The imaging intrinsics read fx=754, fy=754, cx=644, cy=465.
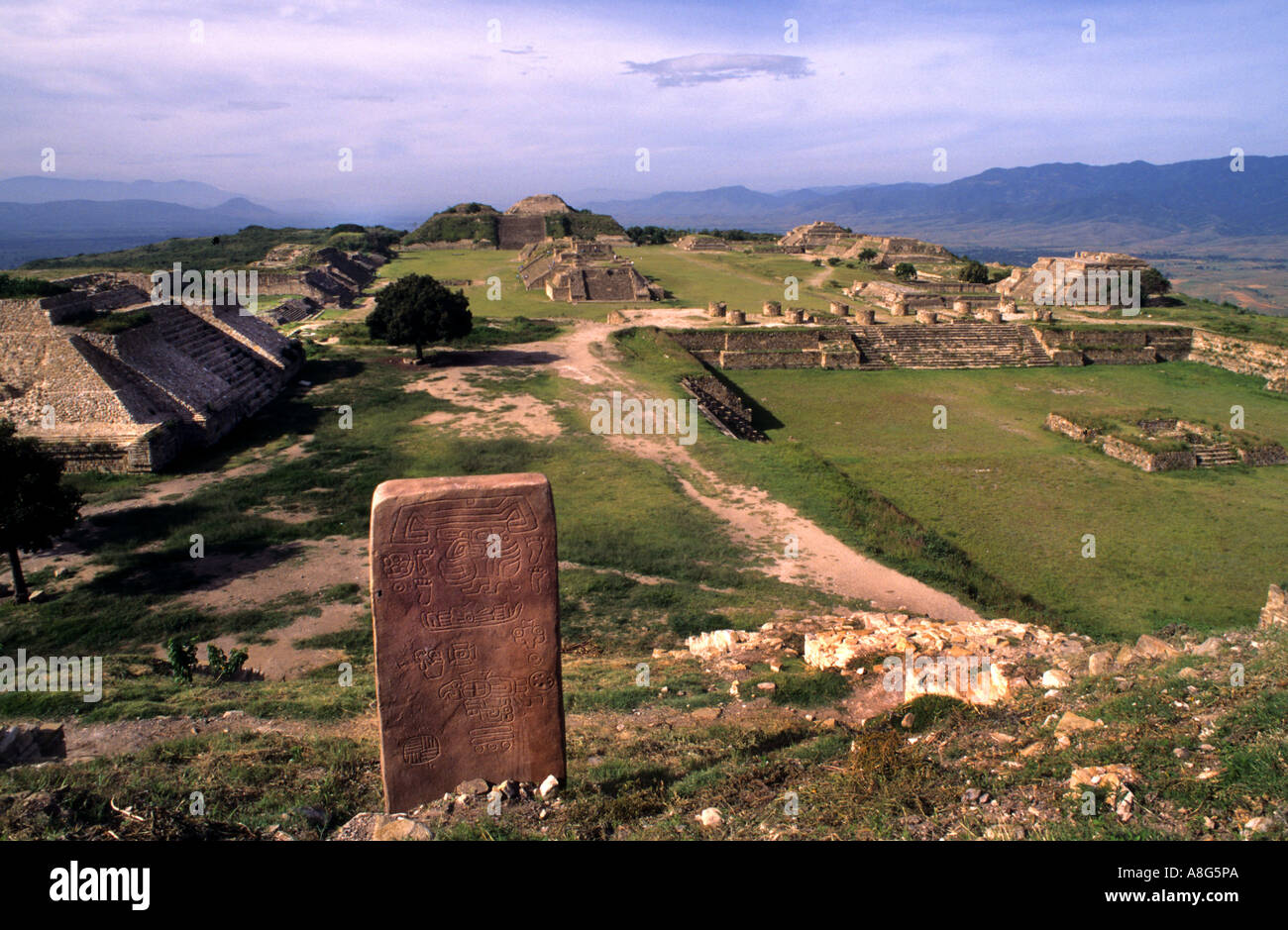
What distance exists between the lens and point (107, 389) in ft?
53.5

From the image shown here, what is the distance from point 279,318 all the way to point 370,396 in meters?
13.5

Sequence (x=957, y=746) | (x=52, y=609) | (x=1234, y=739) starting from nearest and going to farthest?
(x=1234, y=739) < (x=957, y=746) < (x=52, y=609)

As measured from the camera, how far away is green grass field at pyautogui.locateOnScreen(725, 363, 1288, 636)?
11.5 meters

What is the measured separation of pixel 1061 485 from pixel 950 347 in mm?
13948

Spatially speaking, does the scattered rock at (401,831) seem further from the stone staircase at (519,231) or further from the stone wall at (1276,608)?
the stone staircase at (519,231)

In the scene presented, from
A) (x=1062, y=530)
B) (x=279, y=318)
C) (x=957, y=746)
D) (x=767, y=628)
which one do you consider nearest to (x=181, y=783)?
(x=957, y=746)

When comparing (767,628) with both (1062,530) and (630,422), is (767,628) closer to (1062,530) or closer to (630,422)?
(1062,530)

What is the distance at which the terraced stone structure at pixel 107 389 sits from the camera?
15211 millimetres

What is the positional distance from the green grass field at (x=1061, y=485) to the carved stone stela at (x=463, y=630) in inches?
333

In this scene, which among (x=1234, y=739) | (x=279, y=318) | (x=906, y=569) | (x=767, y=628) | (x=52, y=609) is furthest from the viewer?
(x=279, y=318)

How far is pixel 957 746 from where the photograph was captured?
220 inches

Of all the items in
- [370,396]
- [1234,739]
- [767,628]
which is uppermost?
[370,396]

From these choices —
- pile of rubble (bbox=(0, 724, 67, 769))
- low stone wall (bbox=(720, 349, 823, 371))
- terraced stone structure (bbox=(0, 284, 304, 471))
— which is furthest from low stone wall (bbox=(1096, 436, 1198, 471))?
terraced stone structure (bbox=(0, 284, 304, 471))
